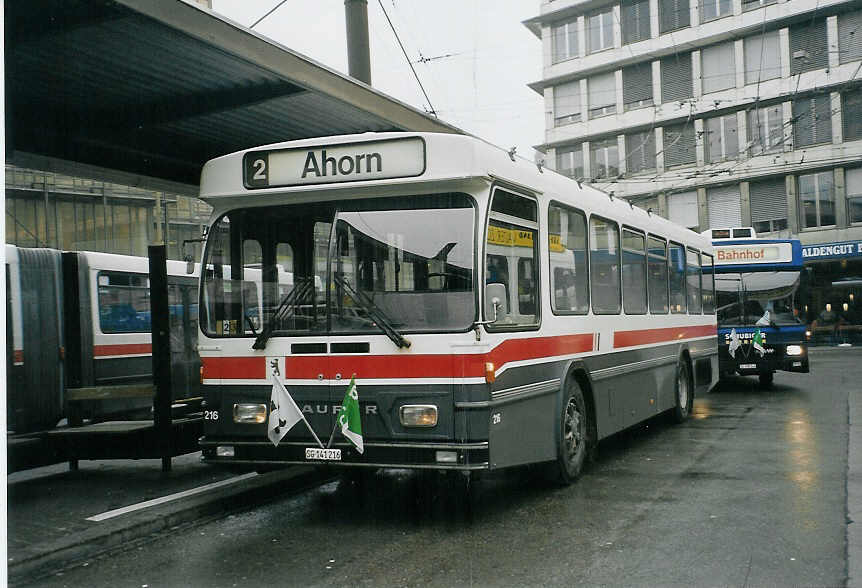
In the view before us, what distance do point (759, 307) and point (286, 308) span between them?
13.5 metres

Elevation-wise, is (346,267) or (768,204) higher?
(768,204)

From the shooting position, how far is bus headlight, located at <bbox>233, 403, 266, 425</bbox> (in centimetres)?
724

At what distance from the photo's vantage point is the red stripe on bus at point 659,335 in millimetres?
10242

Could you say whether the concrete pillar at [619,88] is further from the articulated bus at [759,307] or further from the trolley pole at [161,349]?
the trolley pole at [161,349]

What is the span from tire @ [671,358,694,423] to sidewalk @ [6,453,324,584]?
6.14 metres

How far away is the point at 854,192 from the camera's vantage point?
39.7 metres

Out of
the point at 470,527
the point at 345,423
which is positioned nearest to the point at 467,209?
the point at 345,423

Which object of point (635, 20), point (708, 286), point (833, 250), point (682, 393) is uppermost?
point (635, 20)

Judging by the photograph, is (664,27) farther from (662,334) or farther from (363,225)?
(363,225)

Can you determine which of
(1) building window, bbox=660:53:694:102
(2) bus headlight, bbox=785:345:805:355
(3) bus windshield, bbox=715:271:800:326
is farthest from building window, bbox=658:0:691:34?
(2) bus headlight, bbox=785:345:805:355

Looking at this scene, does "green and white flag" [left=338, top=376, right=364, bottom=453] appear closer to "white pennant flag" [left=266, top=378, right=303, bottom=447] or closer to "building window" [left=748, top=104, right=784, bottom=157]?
"white pennant flag" [left=266, top=378, right=303, bottom=447]

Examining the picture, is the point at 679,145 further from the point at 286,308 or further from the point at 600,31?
the point at 286,308

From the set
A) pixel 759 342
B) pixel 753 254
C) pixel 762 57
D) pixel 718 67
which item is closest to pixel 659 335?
pixel 759 342

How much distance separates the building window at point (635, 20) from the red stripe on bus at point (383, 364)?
39.8 metres
